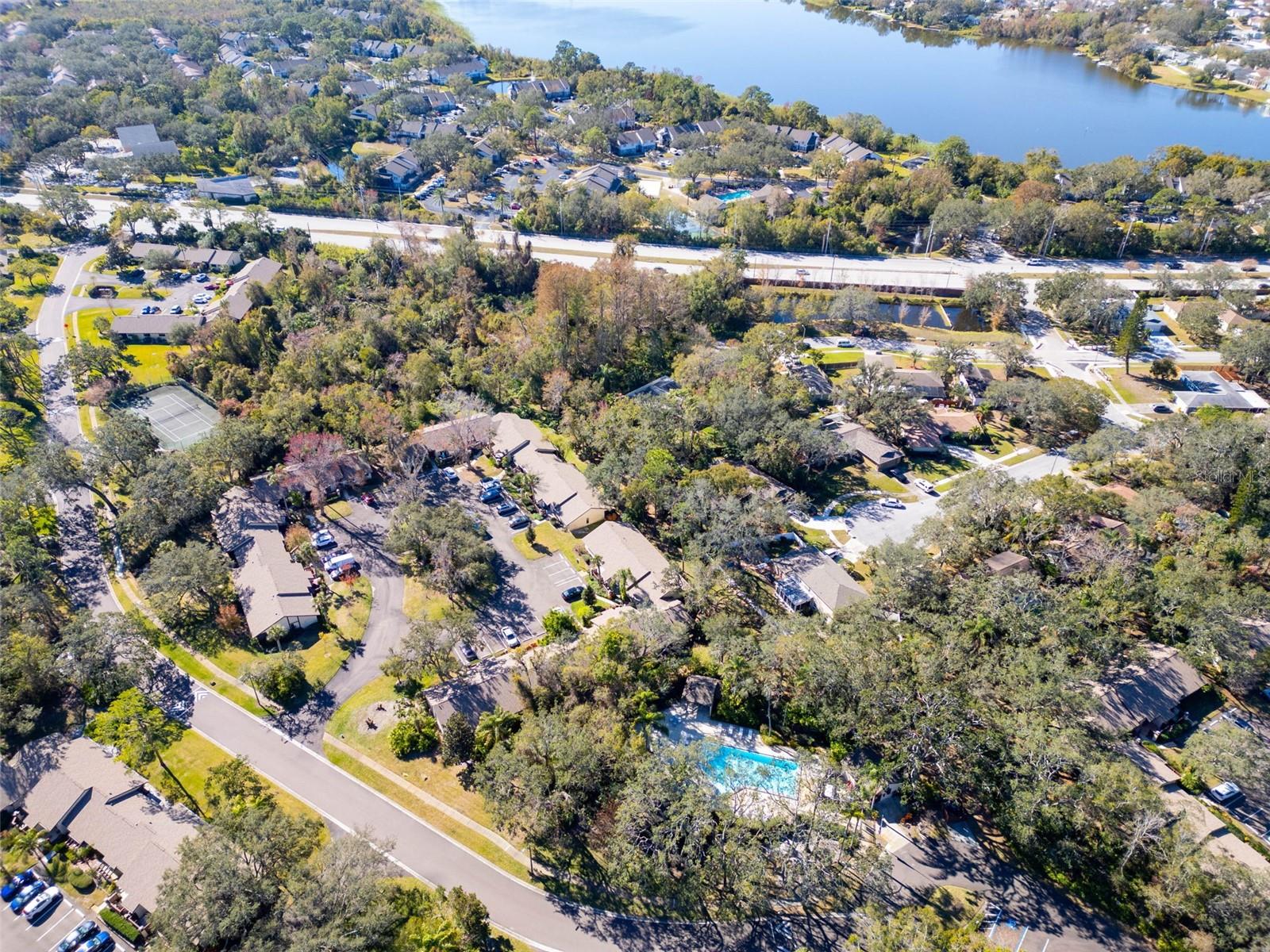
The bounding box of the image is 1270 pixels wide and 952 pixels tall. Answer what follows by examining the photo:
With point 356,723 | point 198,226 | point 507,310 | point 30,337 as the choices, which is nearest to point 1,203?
point 198,226

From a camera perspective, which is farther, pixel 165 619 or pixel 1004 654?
pixel 165 619

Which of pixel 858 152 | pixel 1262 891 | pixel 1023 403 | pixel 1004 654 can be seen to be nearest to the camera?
pixel 1262 891

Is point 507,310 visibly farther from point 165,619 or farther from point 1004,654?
point 1004,654

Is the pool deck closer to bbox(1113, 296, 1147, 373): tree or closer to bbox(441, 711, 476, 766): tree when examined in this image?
bbox(441, 711, 476, 766): tree

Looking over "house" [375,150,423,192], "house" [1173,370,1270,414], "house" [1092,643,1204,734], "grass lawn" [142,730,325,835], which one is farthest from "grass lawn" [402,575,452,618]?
"house" [375,150,423,192]

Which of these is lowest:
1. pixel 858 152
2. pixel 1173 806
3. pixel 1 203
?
pixel 1173 806

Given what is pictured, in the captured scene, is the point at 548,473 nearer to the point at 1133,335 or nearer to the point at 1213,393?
the point at 1133,335

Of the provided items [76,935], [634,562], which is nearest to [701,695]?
[634,562]
